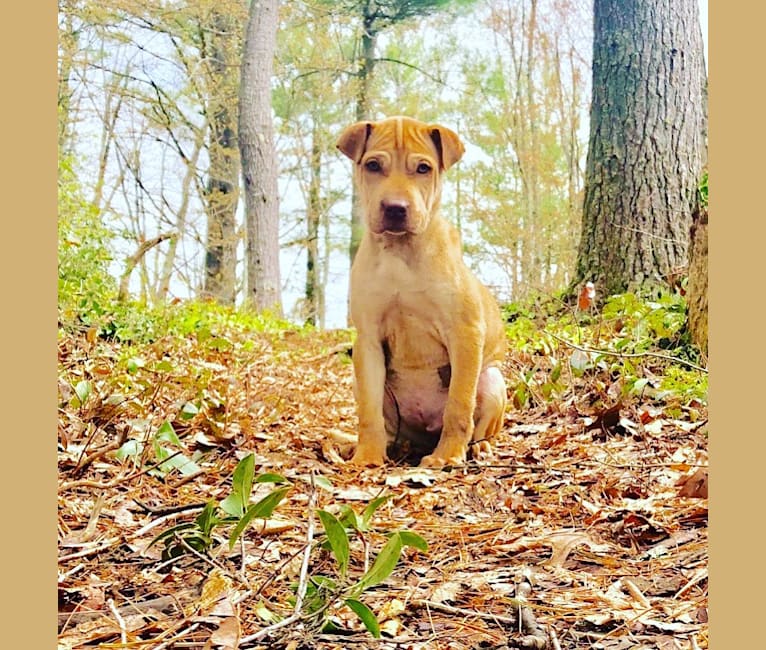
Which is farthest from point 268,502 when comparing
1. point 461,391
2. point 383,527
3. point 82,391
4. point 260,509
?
point 461,391

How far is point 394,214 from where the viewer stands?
1.93 metres

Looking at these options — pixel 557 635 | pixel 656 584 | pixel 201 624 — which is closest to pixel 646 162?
pixel 656 584

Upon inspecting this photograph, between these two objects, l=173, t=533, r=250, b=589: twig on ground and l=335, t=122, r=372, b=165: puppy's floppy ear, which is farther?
l=335, t=122, r=372, b=165: puppy's floppy ear

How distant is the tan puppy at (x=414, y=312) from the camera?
193 centimetres

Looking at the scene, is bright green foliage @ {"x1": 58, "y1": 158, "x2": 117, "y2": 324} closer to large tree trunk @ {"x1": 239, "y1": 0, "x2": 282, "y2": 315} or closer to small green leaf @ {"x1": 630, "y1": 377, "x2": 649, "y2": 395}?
large tree trunk @ {"x1": 239, "y1": 0, "x2": 282, "y2": 315}

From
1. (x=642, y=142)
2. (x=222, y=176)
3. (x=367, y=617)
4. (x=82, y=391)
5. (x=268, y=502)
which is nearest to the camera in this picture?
(x=367, y=617)

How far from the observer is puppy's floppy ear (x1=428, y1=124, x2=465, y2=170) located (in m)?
1.96

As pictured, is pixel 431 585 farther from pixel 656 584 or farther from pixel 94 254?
pixel 94 254

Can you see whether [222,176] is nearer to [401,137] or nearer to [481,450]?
[401,137]

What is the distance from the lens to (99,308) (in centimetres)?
244

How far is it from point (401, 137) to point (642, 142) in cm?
87

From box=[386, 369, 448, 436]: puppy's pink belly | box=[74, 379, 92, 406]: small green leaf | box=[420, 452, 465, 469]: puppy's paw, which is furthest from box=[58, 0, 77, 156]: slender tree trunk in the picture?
box=[420, 452, 465, 469]: puppy's paw

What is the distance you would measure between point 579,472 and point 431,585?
723 millimetres

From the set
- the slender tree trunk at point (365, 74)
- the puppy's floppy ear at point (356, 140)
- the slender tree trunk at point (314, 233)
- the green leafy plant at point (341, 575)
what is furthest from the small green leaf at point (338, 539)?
the slender tree trunk at point (314, 233)
